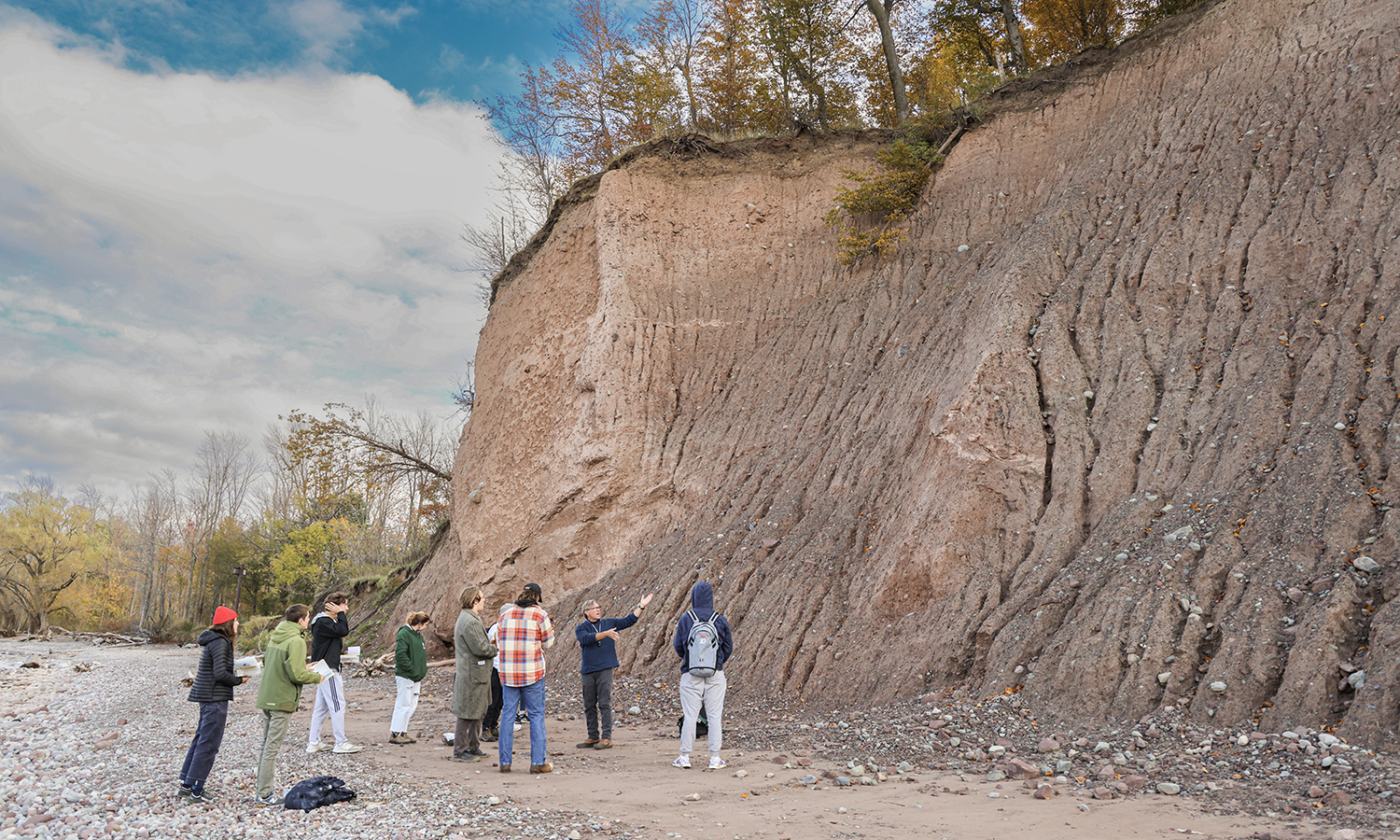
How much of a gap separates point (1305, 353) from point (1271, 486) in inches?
81.4

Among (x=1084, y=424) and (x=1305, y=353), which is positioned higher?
(x=1305, y=353)

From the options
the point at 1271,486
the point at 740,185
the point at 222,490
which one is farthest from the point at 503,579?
the point at 222,490

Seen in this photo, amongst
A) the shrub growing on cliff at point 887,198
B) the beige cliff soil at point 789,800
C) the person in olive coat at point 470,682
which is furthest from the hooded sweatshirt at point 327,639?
the shrub growing on cliff at point 887,198

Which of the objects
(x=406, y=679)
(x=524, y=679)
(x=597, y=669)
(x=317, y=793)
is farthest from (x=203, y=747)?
(x=597, y=669)

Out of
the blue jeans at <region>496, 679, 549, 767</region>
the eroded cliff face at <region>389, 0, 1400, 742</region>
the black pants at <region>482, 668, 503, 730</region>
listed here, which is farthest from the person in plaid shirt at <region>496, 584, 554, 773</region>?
the eroded cliff face at <region>389, 0, 1400, 742</region>

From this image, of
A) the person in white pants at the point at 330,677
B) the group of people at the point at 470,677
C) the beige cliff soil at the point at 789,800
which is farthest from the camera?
the person in white pants at the point at 330,677

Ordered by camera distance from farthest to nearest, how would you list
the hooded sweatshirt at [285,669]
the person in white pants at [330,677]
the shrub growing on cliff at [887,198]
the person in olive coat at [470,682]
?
1. the shrub growing on cliff at [887,198]
2. the person in white pants at [330,677]
3. the person in olive coat at [470,682]
4. the hooded sweatshirt at [285,669]

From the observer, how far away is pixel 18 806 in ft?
19.8

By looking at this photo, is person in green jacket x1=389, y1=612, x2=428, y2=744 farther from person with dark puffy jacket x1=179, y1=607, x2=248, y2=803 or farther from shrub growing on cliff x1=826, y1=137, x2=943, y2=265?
shrub growing on cliff x1=826, y1=137, x2=943, y2=265

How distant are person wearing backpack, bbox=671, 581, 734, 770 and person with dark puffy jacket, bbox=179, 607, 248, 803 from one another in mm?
3692

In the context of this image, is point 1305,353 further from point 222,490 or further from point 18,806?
point 222,490

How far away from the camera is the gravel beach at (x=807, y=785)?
16.1 ft

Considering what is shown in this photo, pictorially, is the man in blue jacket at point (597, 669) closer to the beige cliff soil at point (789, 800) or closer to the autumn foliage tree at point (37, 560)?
the beige cliff soil at point (789, 800)

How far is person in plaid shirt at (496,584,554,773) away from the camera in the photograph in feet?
22.8
